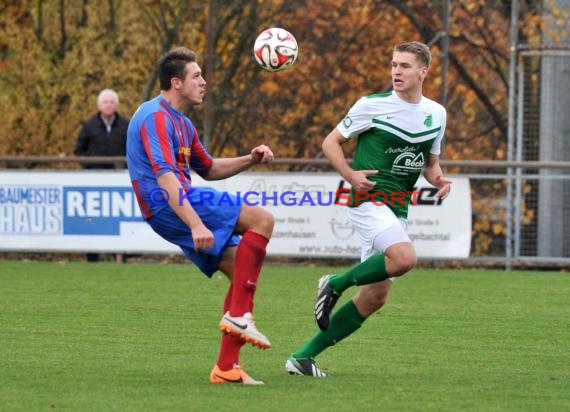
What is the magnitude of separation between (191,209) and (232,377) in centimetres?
97

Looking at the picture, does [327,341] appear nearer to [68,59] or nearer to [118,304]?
[118,304]

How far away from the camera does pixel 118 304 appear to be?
11336mm

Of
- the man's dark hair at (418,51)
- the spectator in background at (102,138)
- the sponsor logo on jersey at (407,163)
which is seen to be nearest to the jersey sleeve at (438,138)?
the sponsor logo on jersey at (407,163)

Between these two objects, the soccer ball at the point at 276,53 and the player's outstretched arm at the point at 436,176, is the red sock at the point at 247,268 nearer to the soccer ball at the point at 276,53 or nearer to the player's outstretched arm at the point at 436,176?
the player's outstretched arm at the point at 436,176

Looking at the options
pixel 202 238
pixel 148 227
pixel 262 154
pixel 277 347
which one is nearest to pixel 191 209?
pixel 202 238

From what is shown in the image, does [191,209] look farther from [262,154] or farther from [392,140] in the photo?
[392,140]

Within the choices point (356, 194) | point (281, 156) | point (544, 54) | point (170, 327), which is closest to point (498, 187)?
point (544, 54)

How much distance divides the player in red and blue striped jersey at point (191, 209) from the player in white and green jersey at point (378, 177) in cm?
67

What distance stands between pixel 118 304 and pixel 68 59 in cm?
877

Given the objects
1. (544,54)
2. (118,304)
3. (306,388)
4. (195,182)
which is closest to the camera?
(306,388)

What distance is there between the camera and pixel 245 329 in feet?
22.2

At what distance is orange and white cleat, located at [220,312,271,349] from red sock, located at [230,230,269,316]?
6cm

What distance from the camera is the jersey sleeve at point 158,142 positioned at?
6.81m

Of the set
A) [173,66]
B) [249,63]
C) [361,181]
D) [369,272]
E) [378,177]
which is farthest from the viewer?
[249,63]
